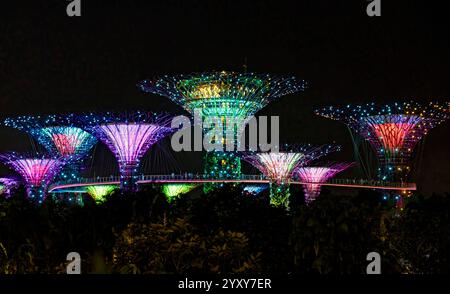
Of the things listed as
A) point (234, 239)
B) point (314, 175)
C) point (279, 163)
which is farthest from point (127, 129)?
point (234, 239)

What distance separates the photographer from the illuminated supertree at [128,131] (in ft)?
152

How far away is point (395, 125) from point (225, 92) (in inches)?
420

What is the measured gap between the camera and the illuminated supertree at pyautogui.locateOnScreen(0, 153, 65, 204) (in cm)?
5862

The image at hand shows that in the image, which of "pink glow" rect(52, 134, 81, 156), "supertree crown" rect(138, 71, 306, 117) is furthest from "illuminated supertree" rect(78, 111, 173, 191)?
"pink glow" rect(52, 134, 81, 156)

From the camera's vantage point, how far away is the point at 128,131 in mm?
46781

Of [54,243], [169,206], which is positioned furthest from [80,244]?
[169,206]

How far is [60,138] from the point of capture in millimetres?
59688

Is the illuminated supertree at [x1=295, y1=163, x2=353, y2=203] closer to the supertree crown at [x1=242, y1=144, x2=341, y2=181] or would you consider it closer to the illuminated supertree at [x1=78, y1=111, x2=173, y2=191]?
the supertree crown at [x1=242, y1=144, x2=341, y2=181]

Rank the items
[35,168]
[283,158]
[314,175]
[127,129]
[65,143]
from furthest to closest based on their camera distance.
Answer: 1. [314,175]
2. [65,143]
3. [35,168]
4. [283,158]
5. [127,129]

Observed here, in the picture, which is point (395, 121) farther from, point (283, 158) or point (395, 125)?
point (283, 158)

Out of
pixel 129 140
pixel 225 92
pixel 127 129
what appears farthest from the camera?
pixel 225 92

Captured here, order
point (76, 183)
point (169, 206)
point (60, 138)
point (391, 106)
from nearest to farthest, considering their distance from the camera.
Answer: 1. point (169, 206)
2. point (391, 106)
3. point (60, 138)
4. point (76, 183)

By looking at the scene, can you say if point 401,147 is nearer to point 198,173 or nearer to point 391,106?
point 391,106
